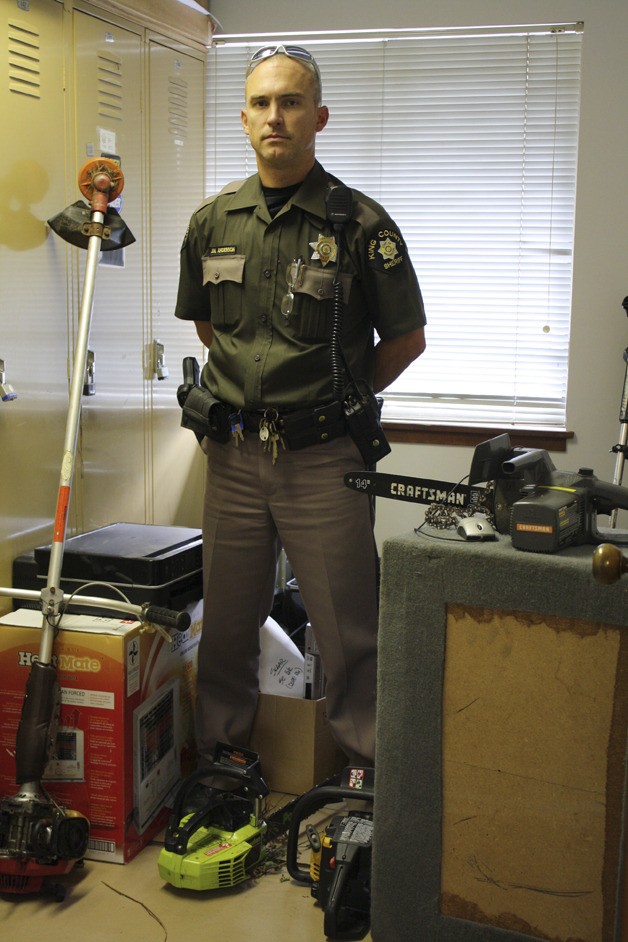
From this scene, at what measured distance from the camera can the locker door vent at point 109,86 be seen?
2729 millimetres

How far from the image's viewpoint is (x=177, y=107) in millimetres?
3232

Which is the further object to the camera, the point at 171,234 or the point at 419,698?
the point at 171,234

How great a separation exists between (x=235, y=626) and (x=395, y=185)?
6.17 ft

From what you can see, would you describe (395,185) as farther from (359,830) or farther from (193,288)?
(359,830)

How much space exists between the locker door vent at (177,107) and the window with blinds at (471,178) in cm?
24

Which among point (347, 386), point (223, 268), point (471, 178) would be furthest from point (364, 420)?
point (471, 178)

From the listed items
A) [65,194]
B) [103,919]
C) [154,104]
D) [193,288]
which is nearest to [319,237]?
[193,288]

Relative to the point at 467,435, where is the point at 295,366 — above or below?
above

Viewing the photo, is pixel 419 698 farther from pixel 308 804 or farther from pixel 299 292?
pixel 299 292

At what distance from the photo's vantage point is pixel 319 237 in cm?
221

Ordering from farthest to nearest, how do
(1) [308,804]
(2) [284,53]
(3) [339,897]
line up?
(2) [284,53] → (1) [308,804] → (3) [339,897]

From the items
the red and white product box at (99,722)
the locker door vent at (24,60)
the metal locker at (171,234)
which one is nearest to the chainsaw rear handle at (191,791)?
the red and white product box at (99,722)

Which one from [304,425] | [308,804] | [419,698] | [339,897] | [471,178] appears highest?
[471,178]

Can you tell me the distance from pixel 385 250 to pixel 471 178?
1333 millimetres
